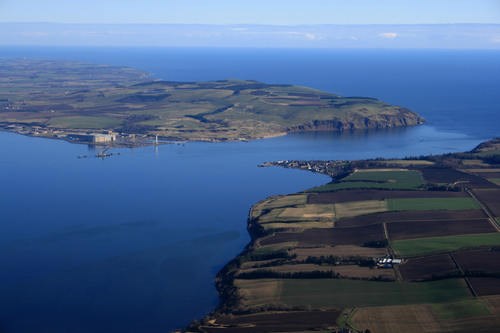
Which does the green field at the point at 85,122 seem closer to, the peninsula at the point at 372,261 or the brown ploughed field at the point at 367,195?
the peninsula at the point at 372,261

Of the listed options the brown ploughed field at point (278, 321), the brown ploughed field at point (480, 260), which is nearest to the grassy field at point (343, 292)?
the brown ploughed field at point (278, 321)

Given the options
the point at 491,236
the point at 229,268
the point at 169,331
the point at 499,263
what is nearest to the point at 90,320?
the point at 169,331

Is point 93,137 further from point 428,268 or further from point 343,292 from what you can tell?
point 343,292

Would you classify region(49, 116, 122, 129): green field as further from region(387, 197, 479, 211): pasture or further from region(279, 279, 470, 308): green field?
region(279, 279, 470, 308): green field

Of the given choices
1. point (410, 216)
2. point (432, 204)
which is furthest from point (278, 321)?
point (432, 204)

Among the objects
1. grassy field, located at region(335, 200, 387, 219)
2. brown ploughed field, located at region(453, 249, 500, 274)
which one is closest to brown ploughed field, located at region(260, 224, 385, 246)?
grassy field, located at region(335, 200, 387, 219)

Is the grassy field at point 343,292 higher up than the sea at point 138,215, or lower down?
higher up

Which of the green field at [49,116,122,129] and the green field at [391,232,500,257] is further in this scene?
the green field at [49,116,122,129]
